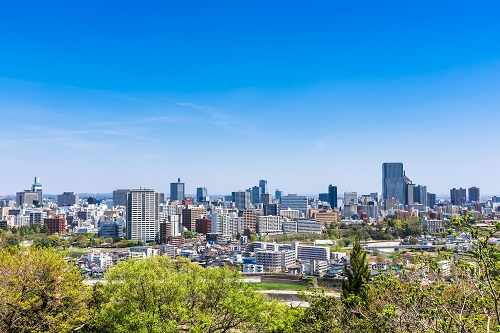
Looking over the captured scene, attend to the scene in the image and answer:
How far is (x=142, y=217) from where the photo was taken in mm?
46875

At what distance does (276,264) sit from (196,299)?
24924 mm

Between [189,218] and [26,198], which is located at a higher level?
[26,198]

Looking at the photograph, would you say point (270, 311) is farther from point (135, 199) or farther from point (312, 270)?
point (135, 199)

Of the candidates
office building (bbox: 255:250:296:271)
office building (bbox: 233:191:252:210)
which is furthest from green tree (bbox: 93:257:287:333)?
office building (bbox: 233:191:252:210)

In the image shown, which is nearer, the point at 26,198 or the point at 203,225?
the point at 203,225

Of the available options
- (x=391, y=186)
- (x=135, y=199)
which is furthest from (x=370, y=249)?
(x=391, y=186)

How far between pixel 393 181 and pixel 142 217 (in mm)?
71357

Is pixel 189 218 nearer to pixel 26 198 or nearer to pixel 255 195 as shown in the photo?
pixel 255 195

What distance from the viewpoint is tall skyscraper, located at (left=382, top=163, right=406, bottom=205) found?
3974 inches

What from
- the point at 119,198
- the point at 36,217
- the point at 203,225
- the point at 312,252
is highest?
the point at 119,198

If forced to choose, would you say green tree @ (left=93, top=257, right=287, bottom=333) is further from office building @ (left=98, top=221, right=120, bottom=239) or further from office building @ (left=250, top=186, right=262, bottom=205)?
office building @ (left=250, top=186, right=262, bottom=205)

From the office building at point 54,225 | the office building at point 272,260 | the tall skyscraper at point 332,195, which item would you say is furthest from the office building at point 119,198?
the office building at point 272,260

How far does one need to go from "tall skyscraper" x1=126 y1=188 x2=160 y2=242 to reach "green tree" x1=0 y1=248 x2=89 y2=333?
3987cm

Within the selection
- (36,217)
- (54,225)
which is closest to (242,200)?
(36,217)
